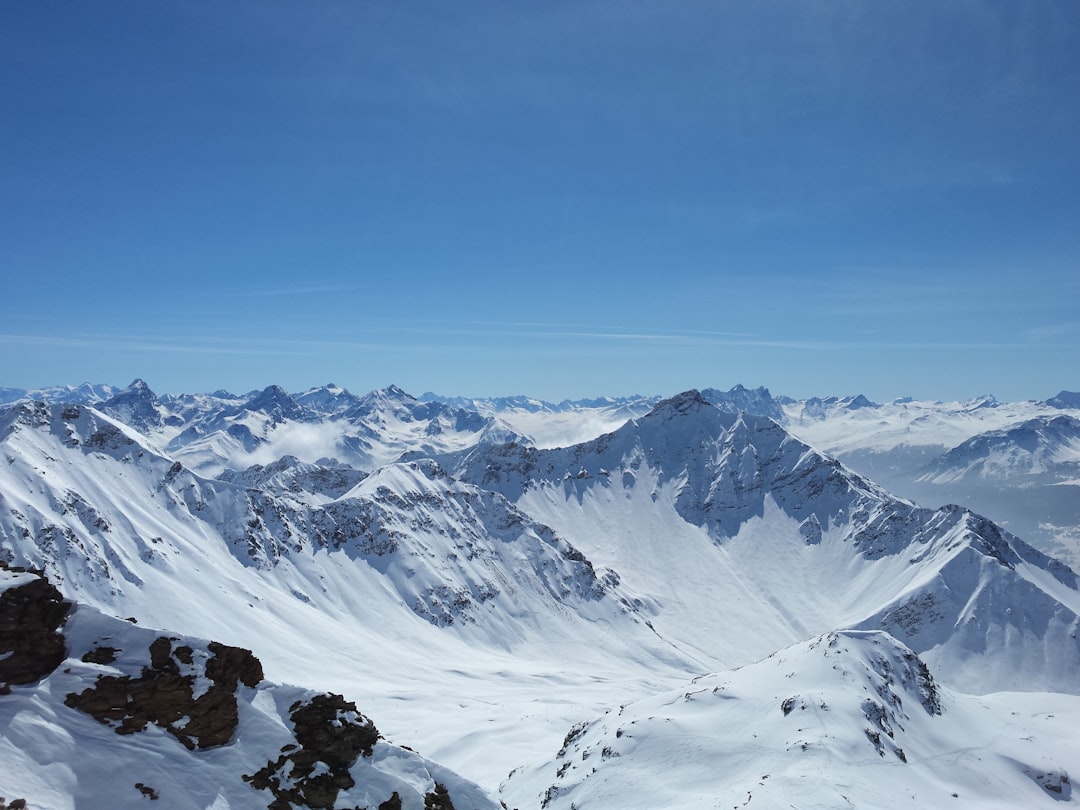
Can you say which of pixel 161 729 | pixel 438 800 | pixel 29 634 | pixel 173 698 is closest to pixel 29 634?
pixel 29 634

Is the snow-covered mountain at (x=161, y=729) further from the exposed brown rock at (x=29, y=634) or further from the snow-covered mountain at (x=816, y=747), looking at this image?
the snow-covered mountain at (x=816, y=747)

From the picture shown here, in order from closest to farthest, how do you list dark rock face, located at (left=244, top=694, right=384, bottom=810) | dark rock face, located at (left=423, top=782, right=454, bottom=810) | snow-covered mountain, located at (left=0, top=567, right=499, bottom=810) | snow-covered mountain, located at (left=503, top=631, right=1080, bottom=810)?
snow-covered mountain, located at (left=0, top=567, right=499, bottom=810)
dark rock face, located at (left=244, top=694, right=384, bottom=810)
dark rock face, located at (left=423, top=782, right=454, bottom=810)
snow-covered mountain, located at (left=503, top=631, right=1080, bottom=810)

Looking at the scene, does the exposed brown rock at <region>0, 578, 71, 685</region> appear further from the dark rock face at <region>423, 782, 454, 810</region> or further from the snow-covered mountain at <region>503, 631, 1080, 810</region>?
the snow-covered mountain at <region>503, 631, 1080, 810</region>

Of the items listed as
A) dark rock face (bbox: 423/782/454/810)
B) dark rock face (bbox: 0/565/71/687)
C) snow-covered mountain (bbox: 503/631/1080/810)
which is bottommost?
snow-covered mountain (bbox: 503/631/1080/810)

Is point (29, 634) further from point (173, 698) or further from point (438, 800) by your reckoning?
point (438, 800)

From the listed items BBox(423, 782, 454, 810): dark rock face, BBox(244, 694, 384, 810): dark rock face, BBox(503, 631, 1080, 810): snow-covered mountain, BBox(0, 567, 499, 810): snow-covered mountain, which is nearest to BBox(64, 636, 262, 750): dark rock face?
BBox(0, 567, 499, 810): snow-covered mountain

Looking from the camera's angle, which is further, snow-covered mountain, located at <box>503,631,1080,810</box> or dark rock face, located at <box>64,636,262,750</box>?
→ snow-covered mountain, located at <box>503,631,1080,810</box>

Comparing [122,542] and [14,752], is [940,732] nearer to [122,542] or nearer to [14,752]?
[14,752]
